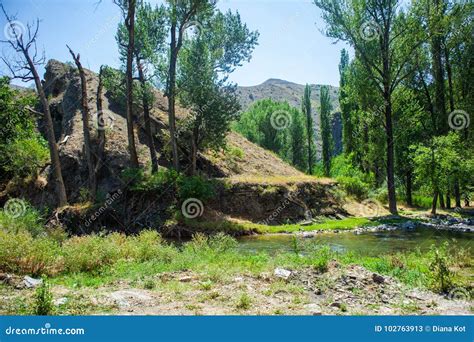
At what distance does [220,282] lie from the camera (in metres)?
9.81

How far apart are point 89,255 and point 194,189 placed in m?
15.4

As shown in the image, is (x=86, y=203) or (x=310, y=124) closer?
(x=86, y=203)

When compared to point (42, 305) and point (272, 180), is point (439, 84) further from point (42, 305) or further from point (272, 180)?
point (42, 305)

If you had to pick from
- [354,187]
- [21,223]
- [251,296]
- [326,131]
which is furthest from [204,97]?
[326,131]

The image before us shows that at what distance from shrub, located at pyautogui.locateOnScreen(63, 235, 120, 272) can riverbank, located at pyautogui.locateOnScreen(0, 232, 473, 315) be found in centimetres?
3

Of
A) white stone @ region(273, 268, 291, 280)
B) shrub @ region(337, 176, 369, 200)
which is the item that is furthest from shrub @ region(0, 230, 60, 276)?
shrub @ region(337, 176, 369, 200)

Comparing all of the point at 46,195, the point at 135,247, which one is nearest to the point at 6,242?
the point at 135,247

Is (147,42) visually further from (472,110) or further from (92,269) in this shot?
(472,110)

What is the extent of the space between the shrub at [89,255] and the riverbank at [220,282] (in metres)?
0.03

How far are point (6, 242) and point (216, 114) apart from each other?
20922 mm

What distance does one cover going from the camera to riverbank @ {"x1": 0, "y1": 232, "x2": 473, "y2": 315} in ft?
25.7

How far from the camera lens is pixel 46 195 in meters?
31.8

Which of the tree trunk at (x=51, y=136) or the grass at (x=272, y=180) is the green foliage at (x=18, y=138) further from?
the grass at (x=272, y=180)

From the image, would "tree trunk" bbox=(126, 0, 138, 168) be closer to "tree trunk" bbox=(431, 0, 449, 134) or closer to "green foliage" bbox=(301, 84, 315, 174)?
"tree trunk" bbox=(431, 0, 449, 134)
